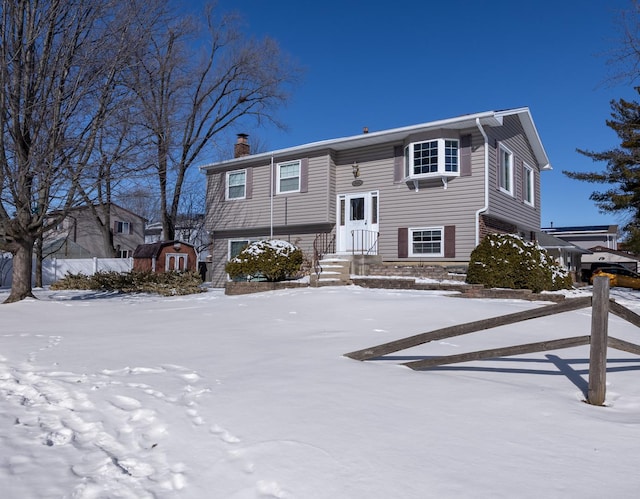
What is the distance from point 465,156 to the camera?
50.1 feet

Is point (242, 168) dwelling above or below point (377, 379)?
above

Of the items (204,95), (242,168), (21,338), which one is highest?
(204,95)

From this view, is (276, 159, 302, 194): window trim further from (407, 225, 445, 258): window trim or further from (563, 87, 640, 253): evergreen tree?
(563, 87, 640, 253): evergreen tree

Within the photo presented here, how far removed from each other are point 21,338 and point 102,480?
5492 millimetres

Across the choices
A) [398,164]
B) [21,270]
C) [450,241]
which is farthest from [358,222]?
[21,270]

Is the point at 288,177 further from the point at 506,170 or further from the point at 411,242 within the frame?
the point at 506,170

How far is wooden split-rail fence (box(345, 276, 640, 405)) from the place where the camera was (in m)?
3.88

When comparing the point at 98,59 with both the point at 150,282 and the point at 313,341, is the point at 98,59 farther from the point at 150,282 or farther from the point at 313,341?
the point at 313,341

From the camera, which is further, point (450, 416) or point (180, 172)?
point (180, 172)

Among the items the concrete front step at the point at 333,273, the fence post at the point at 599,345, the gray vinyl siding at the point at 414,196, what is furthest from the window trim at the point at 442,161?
the fence post at the point at 599,345

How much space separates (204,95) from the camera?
2517cm

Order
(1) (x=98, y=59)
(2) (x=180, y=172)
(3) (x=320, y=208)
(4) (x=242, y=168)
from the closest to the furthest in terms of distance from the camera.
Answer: (1) (x=98, y=59)
(3) (x=320, y=208)
(4) (x=242, y=168)
(2) (x=180, y=172)

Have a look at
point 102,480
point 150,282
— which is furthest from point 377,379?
point 150,282

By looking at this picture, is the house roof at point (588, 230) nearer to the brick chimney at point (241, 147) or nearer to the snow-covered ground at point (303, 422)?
the brick chimney at point (241, 147)
